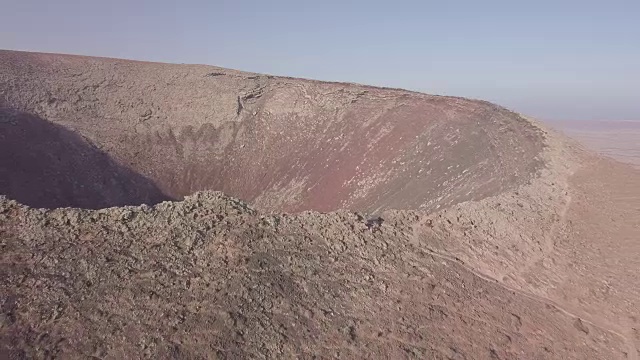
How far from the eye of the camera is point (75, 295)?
7.33 metres

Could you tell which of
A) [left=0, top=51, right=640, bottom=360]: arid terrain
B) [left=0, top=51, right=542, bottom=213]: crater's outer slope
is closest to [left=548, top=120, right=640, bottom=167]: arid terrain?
[left=0, top=51, right=542, bottom=213]: crater's outer slope

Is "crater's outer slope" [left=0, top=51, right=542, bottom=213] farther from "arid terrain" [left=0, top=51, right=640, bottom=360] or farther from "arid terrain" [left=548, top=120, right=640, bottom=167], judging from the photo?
"arid terrain" [left=548, top=120, right=640, bottom=167]

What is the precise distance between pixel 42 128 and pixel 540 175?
76.0 feet

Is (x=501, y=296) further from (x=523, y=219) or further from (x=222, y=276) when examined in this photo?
(x=222, y=276)

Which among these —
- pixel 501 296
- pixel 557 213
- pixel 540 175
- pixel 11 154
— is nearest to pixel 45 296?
pixel 501 296

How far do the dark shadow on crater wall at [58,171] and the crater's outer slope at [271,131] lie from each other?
1.46ft

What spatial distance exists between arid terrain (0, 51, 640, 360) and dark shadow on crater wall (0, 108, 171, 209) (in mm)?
95

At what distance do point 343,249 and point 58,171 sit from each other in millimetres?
17155

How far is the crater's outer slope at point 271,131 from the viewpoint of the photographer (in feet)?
64.2

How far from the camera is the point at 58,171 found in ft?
70.8

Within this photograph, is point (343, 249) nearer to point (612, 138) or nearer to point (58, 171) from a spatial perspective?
point (58, 171)

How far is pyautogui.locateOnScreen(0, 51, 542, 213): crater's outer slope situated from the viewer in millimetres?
19562

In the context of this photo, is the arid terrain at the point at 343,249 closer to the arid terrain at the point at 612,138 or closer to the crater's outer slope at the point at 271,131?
the crater's outer slope at the point at 271,131

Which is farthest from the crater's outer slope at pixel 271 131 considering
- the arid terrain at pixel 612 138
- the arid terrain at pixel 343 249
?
the arid terrain at pixel 612 138
